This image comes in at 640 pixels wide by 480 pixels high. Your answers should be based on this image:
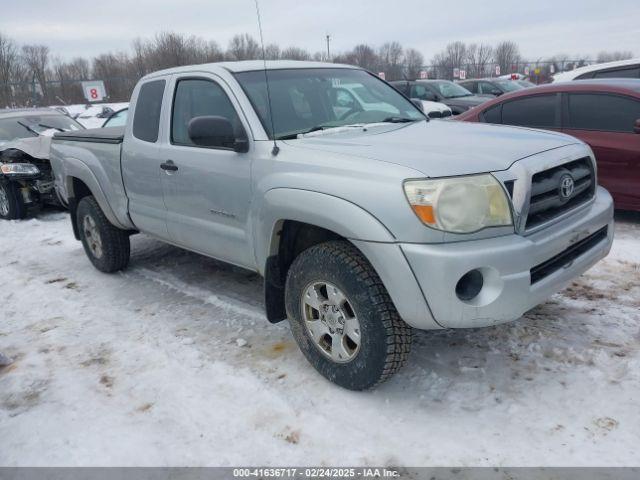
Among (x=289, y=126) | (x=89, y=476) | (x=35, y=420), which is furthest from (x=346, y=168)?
(x=35, y=420)

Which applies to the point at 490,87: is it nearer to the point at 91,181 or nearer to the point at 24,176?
the point at 24,176

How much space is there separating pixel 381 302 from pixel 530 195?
927 millimetres

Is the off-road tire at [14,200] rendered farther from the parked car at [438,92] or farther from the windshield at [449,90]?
the windshield at [449,90]

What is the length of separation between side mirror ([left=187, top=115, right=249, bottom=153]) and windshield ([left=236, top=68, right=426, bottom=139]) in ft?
0.68

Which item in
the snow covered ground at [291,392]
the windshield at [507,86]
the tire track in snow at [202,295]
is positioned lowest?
the snow covered ground at [291,392]

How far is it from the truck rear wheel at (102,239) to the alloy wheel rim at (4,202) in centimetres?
347

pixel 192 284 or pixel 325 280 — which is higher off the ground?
pixel 325 280

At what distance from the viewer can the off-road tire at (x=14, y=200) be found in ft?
26.3

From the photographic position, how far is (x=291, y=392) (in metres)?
3.09

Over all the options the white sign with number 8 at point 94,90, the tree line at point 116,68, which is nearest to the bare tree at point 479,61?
the tree line at point 116,68

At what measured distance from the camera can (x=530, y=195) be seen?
8.75ft

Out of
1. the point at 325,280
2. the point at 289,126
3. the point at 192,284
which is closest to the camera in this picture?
the point at 325,280

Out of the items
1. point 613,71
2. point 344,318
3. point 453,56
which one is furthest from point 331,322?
point 453,56

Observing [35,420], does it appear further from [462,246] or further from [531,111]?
[531,111]
